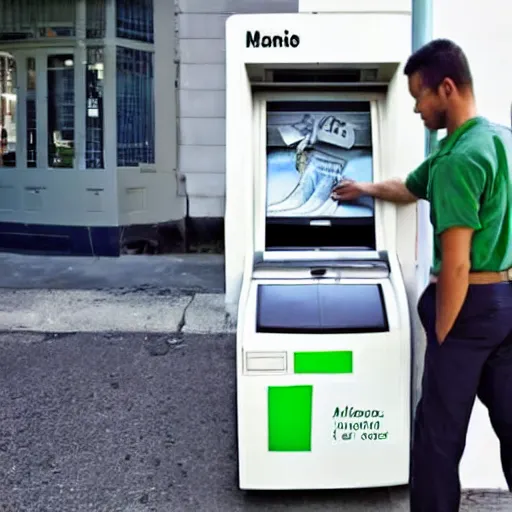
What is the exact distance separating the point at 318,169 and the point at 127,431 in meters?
1.75

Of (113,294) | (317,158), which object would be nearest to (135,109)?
(113,294)

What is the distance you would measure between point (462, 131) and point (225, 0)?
21.9ft

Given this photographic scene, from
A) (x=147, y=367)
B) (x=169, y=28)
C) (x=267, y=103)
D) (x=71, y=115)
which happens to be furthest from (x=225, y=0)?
(x=267, y=103)

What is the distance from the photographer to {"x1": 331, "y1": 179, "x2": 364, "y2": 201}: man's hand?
3057mm

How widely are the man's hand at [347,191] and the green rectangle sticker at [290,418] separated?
78 cm

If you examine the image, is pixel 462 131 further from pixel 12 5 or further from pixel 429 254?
pixel 12 5

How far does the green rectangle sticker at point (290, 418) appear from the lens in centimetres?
288

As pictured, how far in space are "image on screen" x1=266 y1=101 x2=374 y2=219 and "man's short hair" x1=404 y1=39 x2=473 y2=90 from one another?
0.80 meters

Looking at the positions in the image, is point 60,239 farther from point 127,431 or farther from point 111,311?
point 127,431

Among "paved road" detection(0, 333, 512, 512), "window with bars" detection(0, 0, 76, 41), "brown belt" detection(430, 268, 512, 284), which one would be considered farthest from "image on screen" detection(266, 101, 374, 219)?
"window with bars" detection(0, 0, 76, 41)

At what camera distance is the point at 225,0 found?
8.50m

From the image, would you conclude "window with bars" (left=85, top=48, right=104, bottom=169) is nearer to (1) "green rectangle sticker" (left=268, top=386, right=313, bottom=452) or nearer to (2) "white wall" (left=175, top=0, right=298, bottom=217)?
(2) "white wall" (left=175, top=0, right=298, bottom=217)

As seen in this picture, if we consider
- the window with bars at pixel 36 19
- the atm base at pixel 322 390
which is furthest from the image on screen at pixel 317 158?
the window with bars at pixel 36 19

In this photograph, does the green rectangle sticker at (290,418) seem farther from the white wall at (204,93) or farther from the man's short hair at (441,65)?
the white wall at (204,93)
